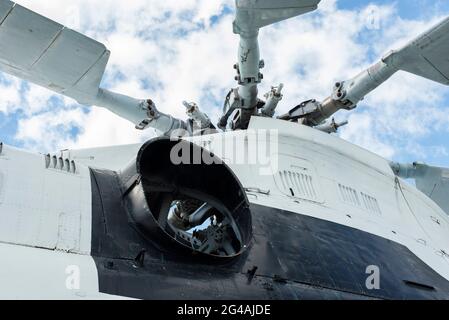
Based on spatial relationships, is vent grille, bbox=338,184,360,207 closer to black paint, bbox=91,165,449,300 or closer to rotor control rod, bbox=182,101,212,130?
black paint, bbox=91,165,449,300

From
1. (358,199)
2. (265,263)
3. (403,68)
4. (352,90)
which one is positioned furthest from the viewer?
(352,90)

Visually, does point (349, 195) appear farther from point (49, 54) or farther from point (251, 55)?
point (49, 54)

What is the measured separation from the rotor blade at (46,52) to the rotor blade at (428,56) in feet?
17.3

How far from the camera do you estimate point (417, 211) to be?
953cm

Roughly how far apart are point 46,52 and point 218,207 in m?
2.90

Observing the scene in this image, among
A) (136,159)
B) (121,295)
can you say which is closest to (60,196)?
(136,159)

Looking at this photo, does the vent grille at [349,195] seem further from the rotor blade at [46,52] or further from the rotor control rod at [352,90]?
the rotor blade at [46,52]

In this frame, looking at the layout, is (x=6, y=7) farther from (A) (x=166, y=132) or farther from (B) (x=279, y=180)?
(A) (x=166, y=132)

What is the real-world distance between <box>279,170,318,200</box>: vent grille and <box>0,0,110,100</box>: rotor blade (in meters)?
3.07

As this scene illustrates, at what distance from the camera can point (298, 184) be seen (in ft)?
26.8

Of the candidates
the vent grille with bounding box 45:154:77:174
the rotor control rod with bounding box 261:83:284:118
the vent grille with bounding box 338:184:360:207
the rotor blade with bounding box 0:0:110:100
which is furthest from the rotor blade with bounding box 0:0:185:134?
the rotor control rod with bounding box 261:83:284:118

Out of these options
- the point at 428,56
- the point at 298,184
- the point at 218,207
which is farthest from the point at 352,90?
the point at 218,207

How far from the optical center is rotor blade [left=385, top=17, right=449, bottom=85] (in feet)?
28.9
